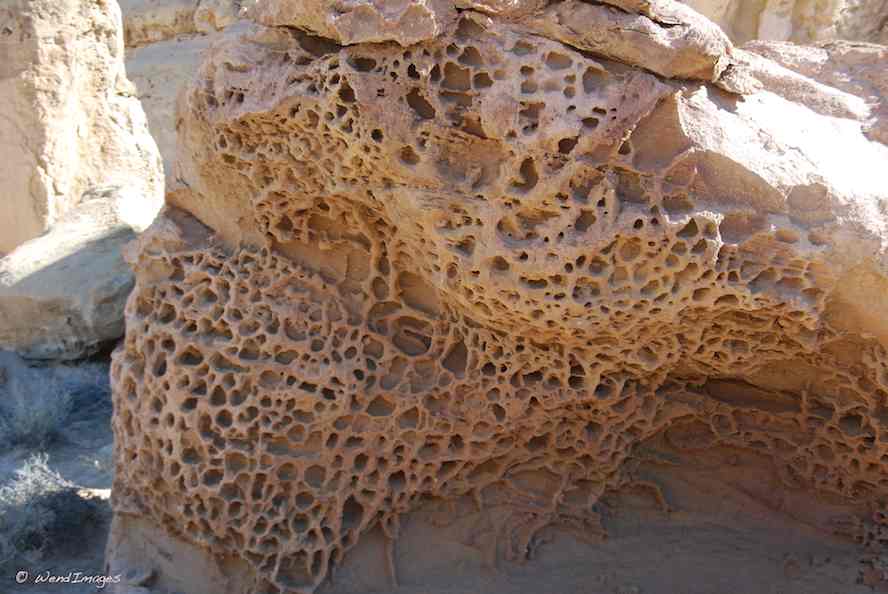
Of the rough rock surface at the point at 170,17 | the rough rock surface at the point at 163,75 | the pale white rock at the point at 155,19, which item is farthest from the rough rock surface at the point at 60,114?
the pale white rock at the point at 155,19

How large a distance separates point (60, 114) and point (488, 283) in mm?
4199

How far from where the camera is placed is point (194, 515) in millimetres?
2932

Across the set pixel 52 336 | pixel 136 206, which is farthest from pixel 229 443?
pixel 136 206

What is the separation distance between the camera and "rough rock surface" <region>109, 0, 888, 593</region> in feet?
7.82

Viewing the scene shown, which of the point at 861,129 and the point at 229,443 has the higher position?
the point at 861,129

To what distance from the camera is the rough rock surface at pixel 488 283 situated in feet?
7.82

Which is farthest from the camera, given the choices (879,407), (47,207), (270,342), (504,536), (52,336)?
(47,207)

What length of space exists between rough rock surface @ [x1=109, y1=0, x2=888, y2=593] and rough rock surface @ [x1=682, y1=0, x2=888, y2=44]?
20.2ft

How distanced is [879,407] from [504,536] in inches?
47.5

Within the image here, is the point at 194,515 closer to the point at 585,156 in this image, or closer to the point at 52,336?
the point at 585,156

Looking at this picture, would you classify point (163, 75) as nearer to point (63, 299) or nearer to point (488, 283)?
point (63, 299)

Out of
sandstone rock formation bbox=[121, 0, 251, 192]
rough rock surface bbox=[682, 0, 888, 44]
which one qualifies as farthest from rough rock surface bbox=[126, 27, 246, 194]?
rough rock surface bbox=[682, 0, 888, 44]

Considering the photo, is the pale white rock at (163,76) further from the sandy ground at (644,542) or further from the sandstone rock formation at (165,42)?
the sandy ground at (644,542)

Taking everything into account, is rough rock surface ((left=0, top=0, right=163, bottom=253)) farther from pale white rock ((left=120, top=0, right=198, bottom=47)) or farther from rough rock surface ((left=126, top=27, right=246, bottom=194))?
pale white rock ((left=120, top=0, right=198, bottom=47))
